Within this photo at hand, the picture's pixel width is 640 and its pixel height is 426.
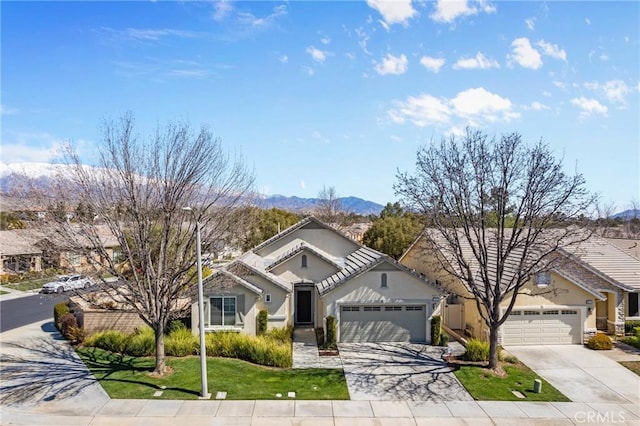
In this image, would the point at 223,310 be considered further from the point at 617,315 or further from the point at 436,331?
the point at 617,315

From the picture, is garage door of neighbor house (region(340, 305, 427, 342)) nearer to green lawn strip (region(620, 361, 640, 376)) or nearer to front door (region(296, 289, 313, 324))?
front door (region(296, 289, 313, 324))

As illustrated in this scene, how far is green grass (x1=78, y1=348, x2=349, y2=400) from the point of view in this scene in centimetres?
1477

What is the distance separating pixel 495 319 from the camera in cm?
1709

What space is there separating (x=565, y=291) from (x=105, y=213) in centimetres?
1996

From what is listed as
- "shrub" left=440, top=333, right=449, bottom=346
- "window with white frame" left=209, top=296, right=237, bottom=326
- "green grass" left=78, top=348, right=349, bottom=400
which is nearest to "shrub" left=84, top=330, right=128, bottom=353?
"green grass" left=78, top=348, right=349, bottom=400

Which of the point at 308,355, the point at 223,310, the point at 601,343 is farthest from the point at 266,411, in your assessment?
the point at 601,343

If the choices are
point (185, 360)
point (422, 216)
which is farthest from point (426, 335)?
point (185, 360)

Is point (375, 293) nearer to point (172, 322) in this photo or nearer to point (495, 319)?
point (495, 319)

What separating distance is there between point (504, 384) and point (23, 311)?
2743 centimetres

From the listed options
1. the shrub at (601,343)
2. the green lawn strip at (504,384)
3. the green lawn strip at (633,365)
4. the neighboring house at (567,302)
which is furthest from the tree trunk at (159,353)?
the shrub at (601,343)

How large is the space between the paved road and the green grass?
8.46 metres

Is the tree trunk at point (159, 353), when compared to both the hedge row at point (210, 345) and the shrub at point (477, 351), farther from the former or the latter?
the shrub at point (477, 351)

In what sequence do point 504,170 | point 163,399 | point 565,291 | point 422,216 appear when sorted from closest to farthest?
point 163,399, point 504,170, point 422,216, point 565,291

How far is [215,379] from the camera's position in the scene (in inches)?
623
